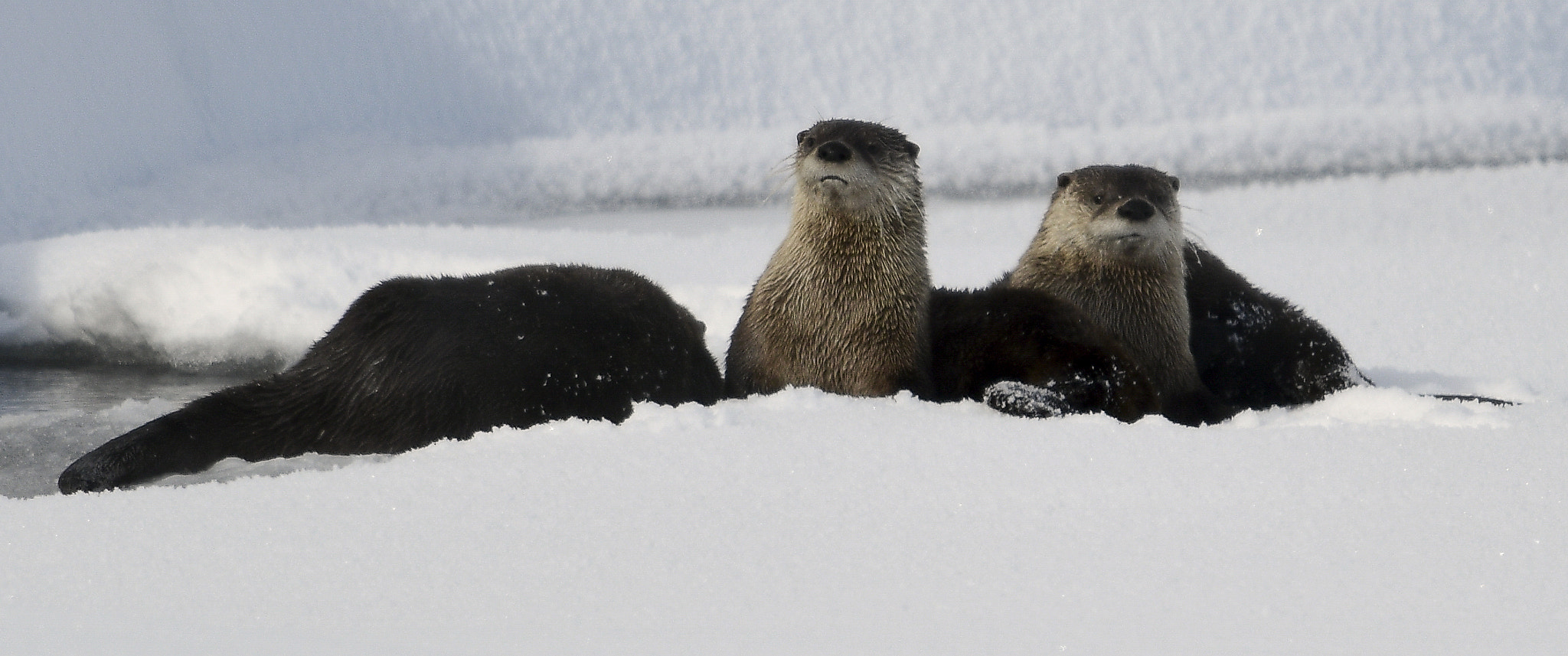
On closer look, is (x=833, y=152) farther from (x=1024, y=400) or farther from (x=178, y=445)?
(x=178, y=445)

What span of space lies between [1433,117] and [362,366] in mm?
3738

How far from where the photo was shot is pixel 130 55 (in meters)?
5.14

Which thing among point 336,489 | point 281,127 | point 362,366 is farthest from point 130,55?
point 336,489

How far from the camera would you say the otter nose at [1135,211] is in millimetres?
2549

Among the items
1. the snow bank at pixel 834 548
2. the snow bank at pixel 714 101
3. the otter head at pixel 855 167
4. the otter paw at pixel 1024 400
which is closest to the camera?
the snow bank at pixel 834 548

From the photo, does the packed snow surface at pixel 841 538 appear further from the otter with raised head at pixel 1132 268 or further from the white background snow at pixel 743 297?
the otter with raised head at pixel 1132 268

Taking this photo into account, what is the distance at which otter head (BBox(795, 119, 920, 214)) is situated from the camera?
2.40 m

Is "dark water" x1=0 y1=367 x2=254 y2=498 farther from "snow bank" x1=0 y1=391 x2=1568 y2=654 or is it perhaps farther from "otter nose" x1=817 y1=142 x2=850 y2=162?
"otter nose" x1=817 y1=142 x2=850 y2=162

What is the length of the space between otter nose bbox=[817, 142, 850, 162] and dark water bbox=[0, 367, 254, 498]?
1.31 m

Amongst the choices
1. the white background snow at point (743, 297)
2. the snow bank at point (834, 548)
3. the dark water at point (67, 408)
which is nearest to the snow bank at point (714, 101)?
the white background snow at point (743, 297)

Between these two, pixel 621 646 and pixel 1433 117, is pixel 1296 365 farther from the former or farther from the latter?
pixel 1433 117

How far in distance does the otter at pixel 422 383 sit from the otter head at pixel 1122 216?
2.83ft

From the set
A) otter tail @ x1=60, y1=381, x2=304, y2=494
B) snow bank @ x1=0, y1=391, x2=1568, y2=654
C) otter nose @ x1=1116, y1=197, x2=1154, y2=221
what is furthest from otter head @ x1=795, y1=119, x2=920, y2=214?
otter tail @ x1=60, y1=381, x2=304, y2=494

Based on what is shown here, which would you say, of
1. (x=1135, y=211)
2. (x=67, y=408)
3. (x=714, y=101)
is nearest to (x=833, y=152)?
(x=1135, y=211)
